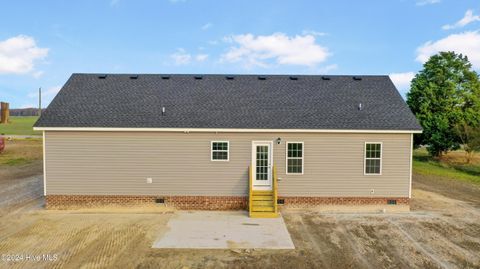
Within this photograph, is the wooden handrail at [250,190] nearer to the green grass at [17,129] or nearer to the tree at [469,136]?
the tree at [469,136]

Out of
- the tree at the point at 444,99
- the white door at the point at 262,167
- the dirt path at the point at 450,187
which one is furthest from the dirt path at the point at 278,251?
the tree at the point at 444,99

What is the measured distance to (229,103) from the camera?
12727 mm

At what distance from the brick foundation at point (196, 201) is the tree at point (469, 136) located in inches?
590

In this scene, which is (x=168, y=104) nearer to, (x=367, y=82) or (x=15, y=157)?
(x=367, y=82)

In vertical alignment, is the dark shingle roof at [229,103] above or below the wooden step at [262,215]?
above

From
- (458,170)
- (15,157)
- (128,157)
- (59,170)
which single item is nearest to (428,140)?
(458,170)

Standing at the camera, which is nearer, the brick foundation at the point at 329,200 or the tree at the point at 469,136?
the brick foundation at the point at 329,200

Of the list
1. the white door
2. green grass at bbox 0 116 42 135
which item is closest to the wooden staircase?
the white door

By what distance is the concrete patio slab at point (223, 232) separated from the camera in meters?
8.31

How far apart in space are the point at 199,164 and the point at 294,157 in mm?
3900


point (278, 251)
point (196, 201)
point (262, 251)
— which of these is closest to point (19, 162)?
point (196, 201)

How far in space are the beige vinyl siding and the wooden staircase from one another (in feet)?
1.53

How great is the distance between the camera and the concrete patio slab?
831 centimetres

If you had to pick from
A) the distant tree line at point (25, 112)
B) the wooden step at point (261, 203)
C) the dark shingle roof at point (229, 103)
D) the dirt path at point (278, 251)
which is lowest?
the dirt path at point (278, 251)
